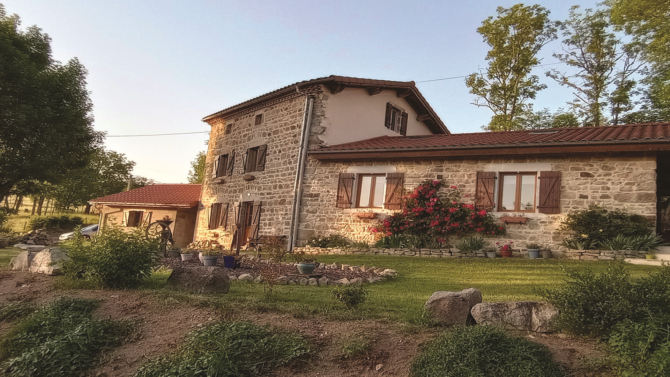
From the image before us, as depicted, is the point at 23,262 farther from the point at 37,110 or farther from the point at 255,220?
the point at 37,110

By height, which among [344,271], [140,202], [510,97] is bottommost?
[344,271]

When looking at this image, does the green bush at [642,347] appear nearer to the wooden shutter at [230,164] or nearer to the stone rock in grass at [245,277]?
the stone rock in grass at [245,277]

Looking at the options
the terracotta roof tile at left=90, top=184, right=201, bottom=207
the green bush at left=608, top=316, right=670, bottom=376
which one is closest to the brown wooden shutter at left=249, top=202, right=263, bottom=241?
the terracotta roof tile at left=90, top=184, right=201, bottom=207

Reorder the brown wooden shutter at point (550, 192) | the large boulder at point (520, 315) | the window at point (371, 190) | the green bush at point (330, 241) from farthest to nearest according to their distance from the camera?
the window at point (371, 190) → the green bush at point (330, 241) → the brown wooden shutter at point (550, 192) → the large boulder at point (520, 315)

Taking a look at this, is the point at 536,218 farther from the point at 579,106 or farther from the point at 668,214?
the point at 579,106

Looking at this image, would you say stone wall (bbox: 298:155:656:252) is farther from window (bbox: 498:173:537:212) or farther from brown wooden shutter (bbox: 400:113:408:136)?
brown wooden shutter (bbox: 400:113:408:136)

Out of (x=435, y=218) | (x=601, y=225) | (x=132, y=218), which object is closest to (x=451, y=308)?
(x=601, y=225)

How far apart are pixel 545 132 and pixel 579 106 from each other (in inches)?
417

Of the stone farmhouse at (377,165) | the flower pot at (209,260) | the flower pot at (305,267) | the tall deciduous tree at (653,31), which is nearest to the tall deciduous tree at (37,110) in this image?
the stone farmhouse at (377,165)

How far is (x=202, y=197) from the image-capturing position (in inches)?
754

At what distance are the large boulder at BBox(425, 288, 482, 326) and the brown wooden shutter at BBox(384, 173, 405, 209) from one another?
806 centimetres

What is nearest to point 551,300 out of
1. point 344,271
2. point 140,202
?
point 344,271

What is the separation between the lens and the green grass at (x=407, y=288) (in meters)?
5.21

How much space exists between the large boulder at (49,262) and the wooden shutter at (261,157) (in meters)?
8.67
